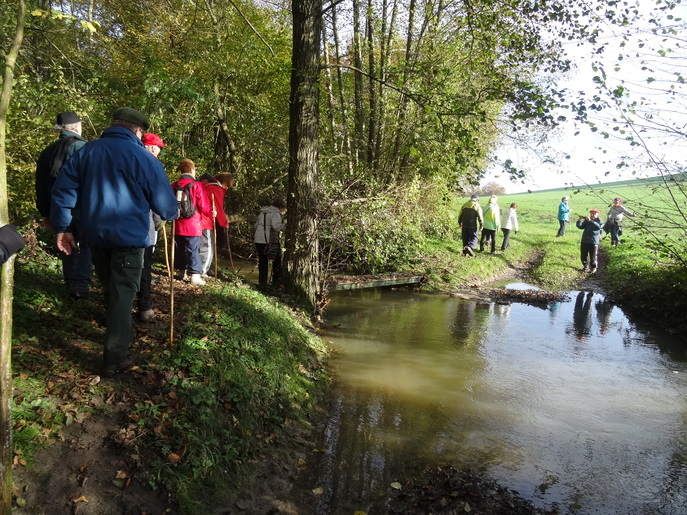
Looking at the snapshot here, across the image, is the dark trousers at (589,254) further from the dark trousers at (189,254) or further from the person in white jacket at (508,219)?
the dark trousers at (189,254)

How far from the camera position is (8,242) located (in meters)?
2.43

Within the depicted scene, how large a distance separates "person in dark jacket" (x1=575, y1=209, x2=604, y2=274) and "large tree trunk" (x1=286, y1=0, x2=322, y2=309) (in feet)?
34.8

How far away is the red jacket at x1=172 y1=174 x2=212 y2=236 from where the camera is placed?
7.65m

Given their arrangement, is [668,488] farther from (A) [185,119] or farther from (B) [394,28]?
(B) [394,28]

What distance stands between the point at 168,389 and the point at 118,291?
3.14ft

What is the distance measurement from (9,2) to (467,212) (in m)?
13.4

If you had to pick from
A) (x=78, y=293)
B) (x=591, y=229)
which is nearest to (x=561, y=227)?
(x=591, y=229)

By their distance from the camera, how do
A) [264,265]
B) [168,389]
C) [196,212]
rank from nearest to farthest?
[168,389]
[196,212]
[264,265]

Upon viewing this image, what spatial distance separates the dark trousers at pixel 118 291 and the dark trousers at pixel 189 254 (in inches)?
133

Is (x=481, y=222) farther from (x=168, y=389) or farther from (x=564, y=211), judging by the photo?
(x=168, y=389)

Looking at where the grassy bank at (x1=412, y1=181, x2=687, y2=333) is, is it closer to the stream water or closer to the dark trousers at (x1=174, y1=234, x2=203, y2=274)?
the stream water

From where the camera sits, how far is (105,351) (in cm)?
414

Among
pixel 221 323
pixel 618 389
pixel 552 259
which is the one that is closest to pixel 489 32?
pixel 618 389

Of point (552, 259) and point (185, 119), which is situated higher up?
point (185, 119)
